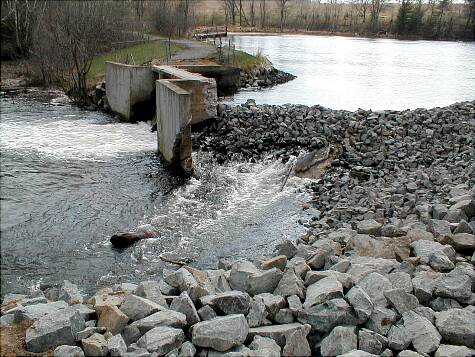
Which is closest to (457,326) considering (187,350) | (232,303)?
(232,303)

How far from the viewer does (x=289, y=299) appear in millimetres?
5023

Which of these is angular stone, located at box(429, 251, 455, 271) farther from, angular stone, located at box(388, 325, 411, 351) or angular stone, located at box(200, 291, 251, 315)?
angular stone, located at box(200, 291, 251, 315)

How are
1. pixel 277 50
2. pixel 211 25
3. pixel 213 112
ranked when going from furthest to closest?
1. pixel 211 25
2. pixel 277 50
3. pixel 213 112

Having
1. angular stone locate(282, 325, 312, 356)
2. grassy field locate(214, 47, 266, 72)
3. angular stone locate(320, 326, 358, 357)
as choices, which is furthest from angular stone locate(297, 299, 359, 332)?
grassy field locate(214, 47, 266, 72)

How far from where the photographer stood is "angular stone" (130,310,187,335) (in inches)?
183

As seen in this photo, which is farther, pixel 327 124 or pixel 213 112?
pixel 213 112

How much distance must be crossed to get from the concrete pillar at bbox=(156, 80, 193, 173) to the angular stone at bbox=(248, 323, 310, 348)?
8.55 meters

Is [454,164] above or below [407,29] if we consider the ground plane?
below

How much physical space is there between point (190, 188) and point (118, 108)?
9.98 meters

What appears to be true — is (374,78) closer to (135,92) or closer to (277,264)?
(135,92)

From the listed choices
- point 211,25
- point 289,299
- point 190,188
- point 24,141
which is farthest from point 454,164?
point 211,25

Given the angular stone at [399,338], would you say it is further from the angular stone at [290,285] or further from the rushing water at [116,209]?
the rushing water at [116,209]

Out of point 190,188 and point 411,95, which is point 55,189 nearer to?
point 190,188

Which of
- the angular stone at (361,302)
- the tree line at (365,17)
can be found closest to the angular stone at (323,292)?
the angular stone at (361,302)
